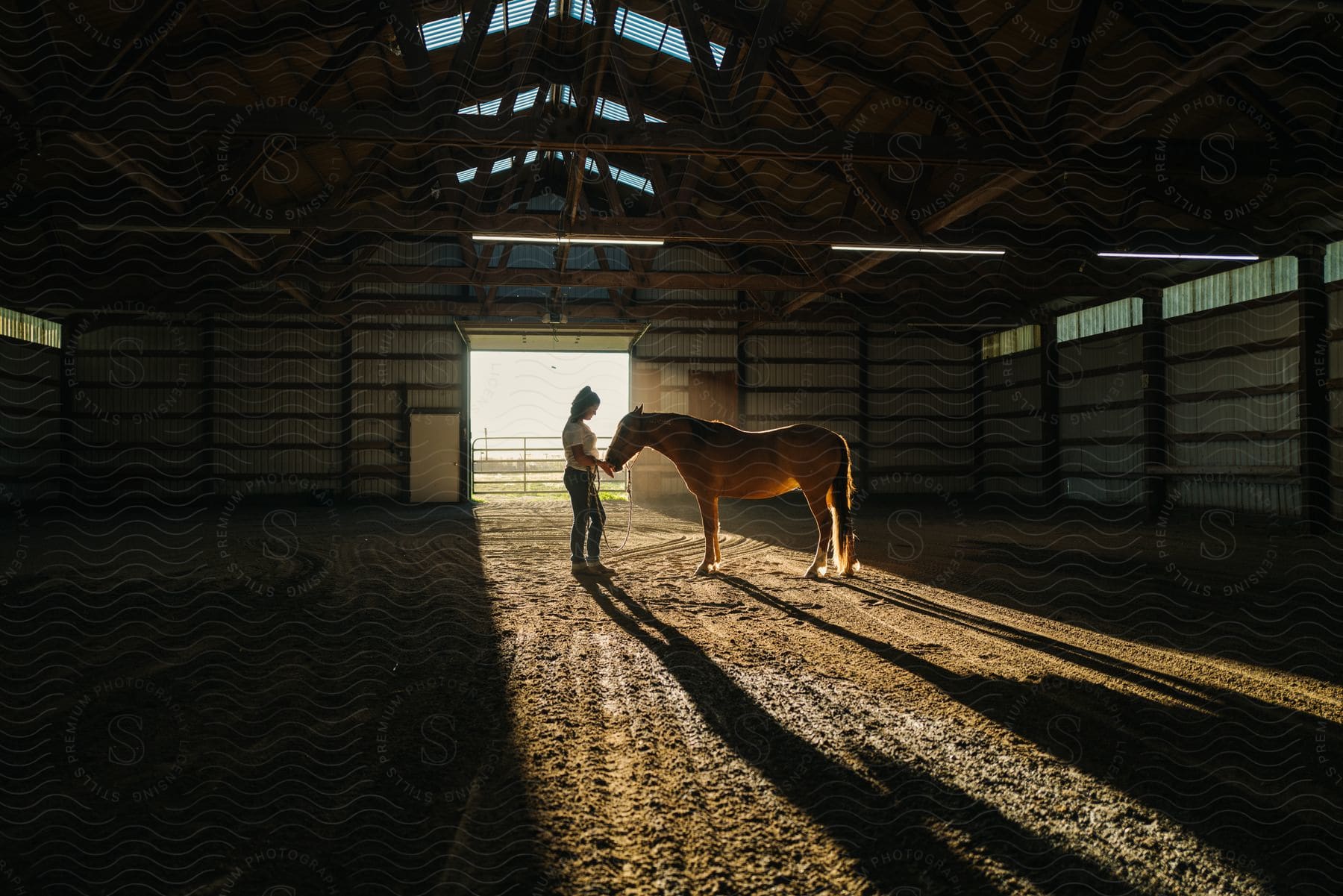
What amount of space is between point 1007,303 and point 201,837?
1862 centimetres

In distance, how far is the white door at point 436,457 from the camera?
1764 centimetres

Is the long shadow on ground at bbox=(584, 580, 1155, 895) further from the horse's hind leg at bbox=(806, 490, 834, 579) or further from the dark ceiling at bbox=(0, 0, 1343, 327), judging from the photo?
the dark ceiling at bbox=(0, 0, 1343, 327)

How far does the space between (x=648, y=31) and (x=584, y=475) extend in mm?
7727

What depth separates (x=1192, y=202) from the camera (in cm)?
1053

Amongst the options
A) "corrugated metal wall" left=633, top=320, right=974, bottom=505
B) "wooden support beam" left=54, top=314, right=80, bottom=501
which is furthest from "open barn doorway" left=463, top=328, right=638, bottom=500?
"wooden support beam" left=54, top=314, right=80, bottom=501

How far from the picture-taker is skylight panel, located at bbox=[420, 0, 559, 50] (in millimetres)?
10359

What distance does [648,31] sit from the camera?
11172mm

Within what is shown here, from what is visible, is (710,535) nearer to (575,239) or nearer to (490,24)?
(575,239)

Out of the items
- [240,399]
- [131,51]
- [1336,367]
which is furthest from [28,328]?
[1336,367]

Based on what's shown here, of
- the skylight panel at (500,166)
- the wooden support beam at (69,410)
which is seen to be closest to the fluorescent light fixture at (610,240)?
the skylight panel at (500,166)

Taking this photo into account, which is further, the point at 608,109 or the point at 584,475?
the point at 608,109

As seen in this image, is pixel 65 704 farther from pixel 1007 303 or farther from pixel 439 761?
pixel 1007 303

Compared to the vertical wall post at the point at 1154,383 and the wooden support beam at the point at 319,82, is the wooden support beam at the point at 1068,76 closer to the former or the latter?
the wooden support beam at the point at 319,82

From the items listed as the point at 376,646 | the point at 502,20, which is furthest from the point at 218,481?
the point at 376,646
